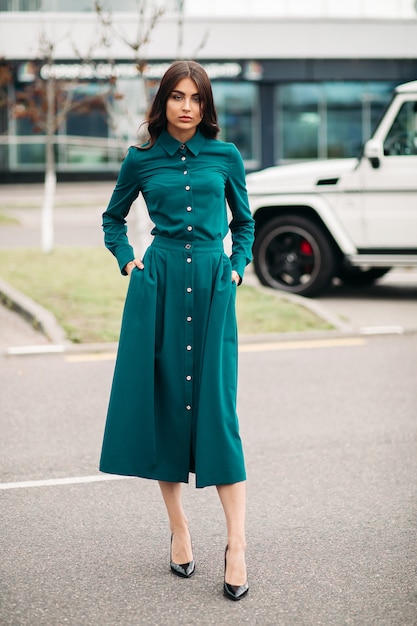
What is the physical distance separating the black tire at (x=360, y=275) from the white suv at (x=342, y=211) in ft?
1.65

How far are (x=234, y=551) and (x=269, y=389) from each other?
12.1 ft

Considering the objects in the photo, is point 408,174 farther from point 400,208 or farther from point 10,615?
point 10,615

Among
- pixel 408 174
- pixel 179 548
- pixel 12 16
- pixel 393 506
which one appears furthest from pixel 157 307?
pixel 12 16

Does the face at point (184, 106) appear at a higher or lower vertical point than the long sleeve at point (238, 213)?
higher

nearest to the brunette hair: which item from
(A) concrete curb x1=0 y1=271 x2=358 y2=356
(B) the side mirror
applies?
(A) concrete curb x1=0 y1=271 x2=358 y2=356

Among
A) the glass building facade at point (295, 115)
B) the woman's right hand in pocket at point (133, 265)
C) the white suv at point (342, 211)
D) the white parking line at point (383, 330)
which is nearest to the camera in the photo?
the woman's right hand in pocket at point (133, 265)

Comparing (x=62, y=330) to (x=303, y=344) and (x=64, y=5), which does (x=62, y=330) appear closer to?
(x=303, y=344)

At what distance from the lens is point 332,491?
17.5 feet

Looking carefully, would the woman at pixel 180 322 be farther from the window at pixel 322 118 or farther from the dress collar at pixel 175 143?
the window at pixel 322 118

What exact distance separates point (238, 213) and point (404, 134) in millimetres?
7242

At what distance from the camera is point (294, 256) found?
11.8m

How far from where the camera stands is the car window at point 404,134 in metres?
11.1

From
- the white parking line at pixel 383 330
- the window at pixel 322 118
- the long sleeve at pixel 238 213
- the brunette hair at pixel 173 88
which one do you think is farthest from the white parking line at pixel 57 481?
the window at pixel 322 118

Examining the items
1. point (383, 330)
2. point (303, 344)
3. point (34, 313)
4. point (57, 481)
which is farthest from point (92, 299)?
point (57, 481)
